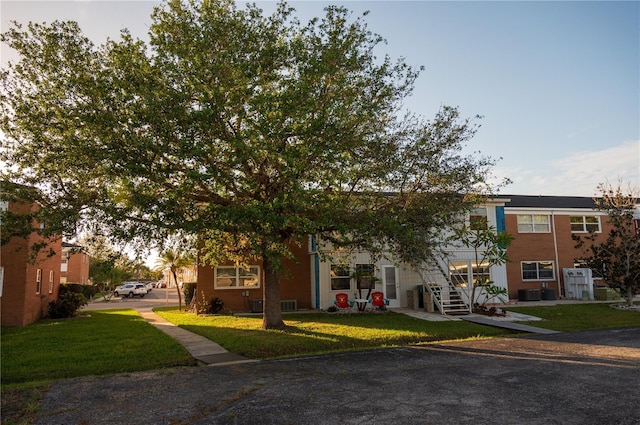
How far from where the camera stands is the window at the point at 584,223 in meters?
30.2

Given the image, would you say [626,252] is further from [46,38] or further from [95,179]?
[46,38]

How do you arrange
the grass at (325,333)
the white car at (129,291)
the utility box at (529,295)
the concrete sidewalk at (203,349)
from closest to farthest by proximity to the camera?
the concrete sidewalk at (203,349), the grass at (325,333), the utility box at (529,295), the white car at (129,291)

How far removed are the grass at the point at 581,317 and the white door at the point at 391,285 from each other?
19.1 feet

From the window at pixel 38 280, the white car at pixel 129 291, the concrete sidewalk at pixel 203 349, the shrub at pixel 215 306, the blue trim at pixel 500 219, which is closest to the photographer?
the concrete sidewalk at pixel 203 349

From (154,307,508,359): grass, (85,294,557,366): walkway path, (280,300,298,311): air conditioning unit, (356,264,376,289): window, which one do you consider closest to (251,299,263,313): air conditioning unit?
(280,300,298,311): air conditioning unit

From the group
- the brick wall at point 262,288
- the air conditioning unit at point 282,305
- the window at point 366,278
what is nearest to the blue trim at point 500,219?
the window at point 366,278

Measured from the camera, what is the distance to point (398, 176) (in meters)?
14.3

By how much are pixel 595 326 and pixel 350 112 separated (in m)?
12.3

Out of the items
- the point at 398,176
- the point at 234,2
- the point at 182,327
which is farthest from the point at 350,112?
the point at 182,327

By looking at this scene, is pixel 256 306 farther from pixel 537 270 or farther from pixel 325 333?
pixel 537 270

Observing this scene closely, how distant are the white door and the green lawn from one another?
40.6 feet

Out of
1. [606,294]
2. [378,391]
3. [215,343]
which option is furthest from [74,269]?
[378,391]

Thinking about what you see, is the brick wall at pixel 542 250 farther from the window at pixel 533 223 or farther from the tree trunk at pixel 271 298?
the tree trunk at pixel 271 298

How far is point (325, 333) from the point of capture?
15414mm
